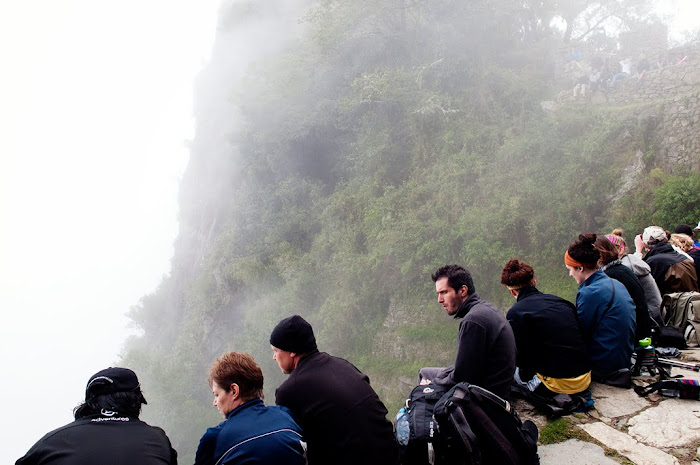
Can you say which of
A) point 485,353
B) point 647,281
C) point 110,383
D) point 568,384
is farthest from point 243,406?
point 647,281

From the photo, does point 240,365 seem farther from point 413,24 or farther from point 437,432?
point 413,24

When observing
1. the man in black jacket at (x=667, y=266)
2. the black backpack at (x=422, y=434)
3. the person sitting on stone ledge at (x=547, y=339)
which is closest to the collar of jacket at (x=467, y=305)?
the person sitting on stone ledge at (x=547, y=339)

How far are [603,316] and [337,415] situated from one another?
2.82 meters

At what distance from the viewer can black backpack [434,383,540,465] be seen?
274 centimetres

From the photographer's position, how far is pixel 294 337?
2896 millimetres

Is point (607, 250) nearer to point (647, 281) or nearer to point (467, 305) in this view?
point (647, 281)

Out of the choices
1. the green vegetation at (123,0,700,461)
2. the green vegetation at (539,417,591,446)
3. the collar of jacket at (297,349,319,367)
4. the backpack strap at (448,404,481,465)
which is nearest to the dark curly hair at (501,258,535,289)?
the green vegetation at (539,417,591,446)

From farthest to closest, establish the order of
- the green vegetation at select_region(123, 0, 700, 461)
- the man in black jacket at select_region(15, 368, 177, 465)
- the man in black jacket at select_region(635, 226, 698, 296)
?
the green vegetation at select_region(123, 0, 700, 461), the man in black jacket at select_region(635, 226, 698, 296), the man in black jacket at select_region(15, 368, 177, 465)

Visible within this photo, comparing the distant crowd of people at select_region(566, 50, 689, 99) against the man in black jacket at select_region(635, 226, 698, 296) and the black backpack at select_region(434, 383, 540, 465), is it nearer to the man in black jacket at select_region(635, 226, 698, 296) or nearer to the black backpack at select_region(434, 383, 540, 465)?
the man in black jacket at select_region(635, 226, 698, 296)

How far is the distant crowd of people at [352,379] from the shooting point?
2.31 meters

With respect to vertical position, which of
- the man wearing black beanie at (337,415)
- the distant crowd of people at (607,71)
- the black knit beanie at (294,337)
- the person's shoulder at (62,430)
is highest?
the distant crowd of people at (607,71)

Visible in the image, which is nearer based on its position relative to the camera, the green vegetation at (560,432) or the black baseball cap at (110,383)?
the black baseball cap at (110,383)

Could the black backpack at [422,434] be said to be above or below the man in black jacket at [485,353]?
below

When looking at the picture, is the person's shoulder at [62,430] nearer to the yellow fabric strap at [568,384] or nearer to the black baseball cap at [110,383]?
the black baseball cap at [110,383]
